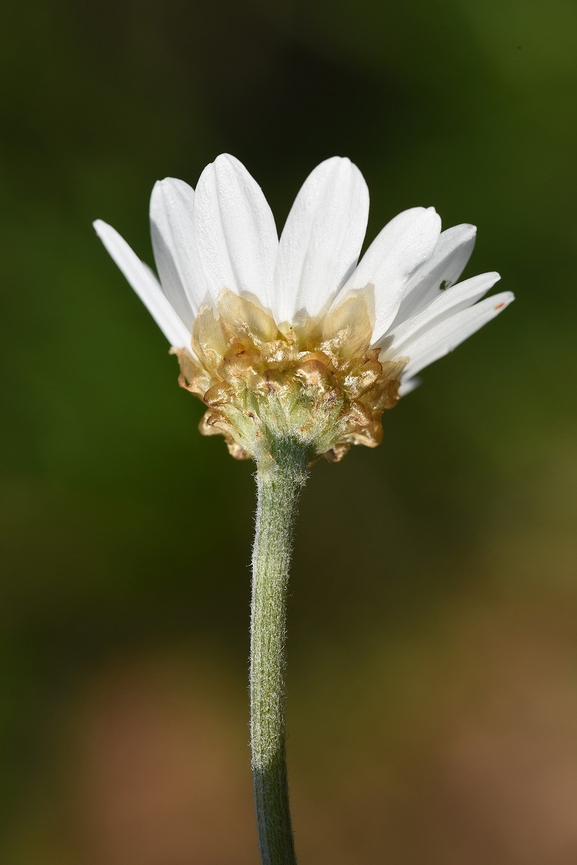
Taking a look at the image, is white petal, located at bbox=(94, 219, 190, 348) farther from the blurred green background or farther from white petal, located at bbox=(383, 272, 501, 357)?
the blurred green background

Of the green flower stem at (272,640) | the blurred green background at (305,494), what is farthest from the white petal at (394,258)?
the blurred green background at (305,494)

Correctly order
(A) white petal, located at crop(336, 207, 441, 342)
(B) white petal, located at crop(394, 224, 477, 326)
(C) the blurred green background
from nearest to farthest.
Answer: (A) white petal, located at crop(336, 207, 441, 342)
(B) white petal, located at crop(394, 224, 477, 326)
(C) the blurred green background

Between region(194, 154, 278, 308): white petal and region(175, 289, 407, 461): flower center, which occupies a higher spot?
region(194, 154, 278, 308): white petal

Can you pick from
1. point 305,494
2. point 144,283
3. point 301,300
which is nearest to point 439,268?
point 301,300

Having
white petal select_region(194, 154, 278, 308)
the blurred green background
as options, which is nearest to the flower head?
white petal select_region(194, 154, 278, 308)

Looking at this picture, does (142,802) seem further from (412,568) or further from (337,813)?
(412,568)

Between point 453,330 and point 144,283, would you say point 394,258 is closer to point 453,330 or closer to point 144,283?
point 453,330
